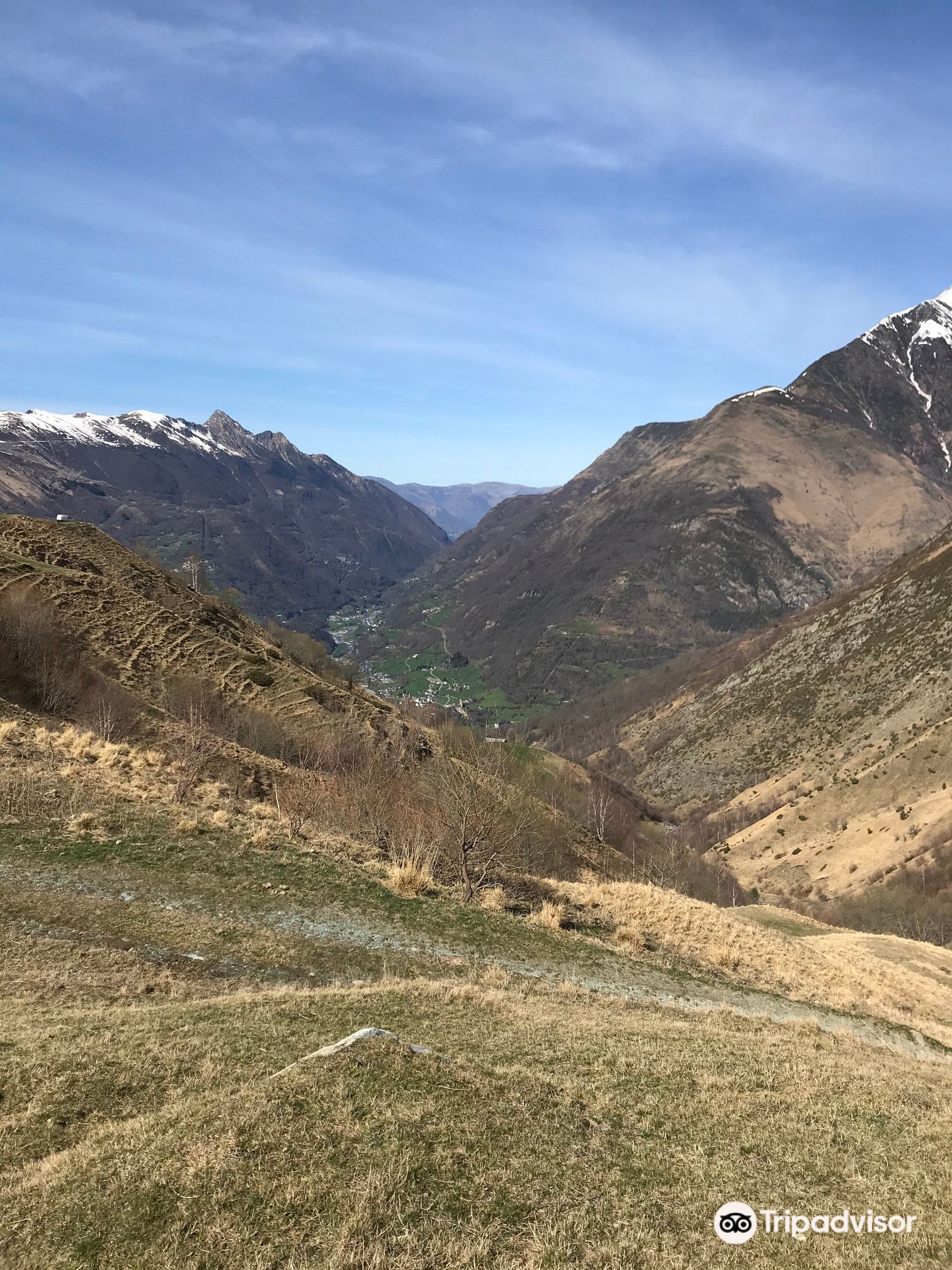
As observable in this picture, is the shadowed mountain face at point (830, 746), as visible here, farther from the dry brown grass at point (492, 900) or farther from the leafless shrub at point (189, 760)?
the leafless shrub at point (189, 760)

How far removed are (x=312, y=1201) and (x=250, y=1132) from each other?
1.21m

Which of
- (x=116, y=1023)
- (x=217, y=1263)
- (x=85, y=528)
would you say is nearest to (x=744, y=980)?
(x=116, y=1023)

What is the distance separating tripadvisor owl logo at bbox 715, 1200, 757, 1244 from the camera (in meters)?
6.94

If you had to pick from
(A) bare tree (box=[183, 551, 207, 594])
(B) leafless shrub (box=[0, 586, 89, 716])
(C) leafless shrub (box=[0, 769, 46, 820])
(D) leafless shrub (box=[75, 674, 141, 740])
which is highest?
(A) bare tree (box=[183, 551, 207, 594])

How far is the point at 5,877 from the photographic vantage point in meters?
16.5

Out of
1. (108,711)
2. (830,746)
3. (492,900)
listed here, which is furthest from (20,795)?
(830,746)

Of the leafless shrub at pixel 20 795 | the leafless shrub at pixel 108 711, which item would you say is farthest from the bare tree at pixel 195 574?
the leafless shrub at pixel 20 795

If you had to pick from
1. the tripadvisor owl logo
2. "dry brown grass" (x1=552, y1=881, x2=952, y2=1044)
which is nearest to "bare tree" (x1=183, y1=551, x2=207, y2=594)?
"dry brown grass" (x1=552, y1=881, x2=952, y2=1044)

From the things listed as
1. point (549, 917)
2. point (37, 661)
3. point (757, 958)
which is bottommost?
point (757, 958)

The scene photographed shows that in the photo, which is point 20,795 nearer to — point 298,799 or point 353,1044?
point 298,799

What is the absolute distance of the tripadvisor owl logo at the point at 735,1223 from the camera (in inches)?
273

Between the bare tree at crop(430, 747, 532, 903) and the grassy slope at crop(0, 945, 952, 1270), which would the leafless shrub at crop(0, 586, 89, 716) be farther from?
the grassy slope at crop(0, 945, 952, 1270)

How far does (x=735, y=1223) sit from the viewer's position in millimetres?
7230

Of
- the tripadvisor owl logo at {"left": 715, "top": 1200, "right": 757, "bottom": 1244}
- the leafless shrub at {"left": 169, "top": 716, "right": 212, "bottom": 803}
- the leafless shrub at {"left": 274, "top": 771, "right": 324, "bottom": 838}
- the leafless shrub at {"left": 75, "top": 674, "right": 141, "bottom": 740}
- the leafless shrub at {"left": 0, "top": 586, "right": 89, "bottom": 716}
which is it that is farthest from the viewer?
the leafless shrub at {"left": 0, "top": 586, "right": 89, "bottom": 716}
